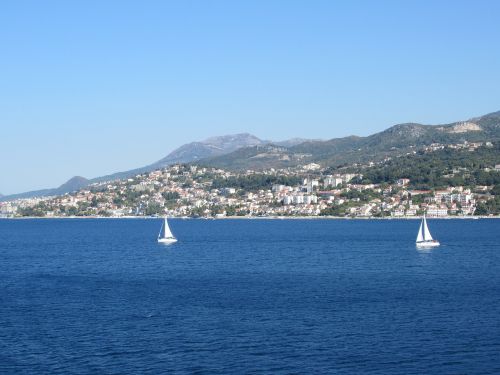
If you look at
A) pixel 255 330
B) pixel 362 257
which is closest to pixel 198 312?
pixel 255 330

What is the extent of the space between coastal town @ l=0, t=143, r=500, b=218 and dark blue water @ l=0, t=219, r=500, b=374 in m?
75.2

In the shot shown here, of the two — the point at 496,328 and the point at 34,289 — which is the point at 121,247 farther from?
the point at 496,328

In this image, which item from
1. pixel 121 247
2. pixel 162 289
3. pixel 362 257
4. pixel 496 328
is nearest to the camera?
pixel 496 328

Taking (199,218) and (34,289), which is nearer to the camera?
(34,289)

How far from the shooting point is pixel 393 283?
41375 mm

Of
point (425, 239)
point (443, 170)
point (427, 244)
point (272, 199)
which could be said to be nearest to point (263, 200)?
point (272, 199)

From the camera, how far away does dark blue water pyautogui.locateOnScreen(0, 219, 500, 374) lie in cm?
2444

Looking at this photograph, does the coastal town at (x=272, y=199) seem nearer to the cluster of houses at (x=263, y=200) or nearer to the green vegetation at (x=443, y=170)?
the cluster of houses at (x=263, y=200)

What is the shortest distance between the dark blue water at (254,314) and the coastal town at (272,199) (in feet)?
247

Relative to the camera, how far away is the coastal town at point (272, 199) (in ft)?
439

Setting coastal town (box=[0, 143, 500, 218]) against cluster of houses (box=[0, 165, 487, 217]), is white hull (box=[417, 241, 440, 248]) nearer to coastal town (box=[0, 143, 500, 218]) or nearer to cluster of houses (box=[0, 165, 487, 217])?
coastal town (box=[0, 143, 500, 218])

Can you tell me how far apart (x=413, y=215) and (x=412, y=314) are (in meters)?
100

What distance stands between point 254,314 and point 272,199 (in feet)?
423

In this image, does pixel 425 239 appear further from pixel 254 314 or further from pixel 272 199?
pixel 272 199
